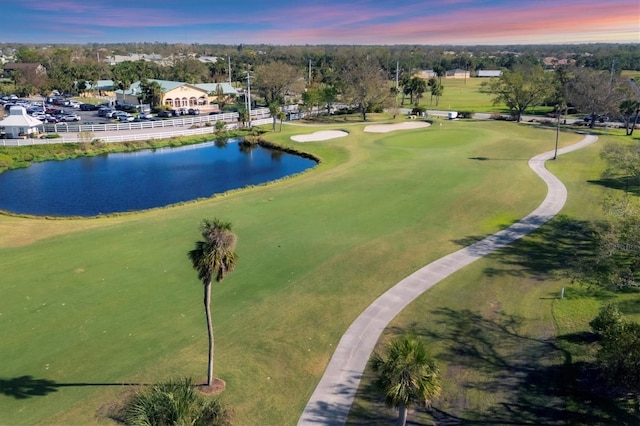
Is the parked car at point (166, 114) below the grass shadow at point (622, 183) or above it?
above

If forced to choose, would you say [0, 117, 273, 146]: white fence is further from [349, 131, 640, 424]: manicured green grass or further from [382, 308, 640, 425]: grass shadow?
[382, 308, 640, 425]: grass shadow

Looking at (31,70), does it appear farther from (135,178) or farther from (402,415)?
(402,415)

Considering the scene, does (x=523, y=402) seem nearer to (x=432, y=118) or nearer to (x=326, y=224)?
(x=326, y=224)

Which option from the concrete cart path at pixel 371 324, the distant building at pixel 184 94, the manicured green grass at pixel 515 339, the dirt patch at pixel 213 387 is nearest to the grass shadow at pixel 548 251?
the manicured green grass at pixel 515 339

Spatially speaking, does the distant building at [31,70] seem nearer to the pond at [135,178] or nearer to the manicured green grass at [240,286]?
the pond at [135,178]

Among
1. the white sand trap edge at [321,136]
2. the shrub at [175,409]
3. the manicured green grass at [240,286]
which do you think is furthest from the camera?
the white sand trap edge at [321,136]

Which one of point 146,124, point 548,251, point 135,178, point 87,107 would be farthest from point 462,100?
point 548,251
